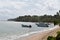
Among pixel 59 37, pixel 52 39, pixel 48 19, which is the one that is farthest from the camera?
pixel 48 19

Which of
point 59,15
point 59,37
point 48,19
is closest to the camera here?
point 59,37

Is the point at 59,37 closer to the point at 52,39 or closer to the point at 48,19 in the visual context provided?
the point at 52,39

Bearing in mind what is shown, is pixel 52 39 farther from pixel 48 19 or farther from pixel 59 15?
pixel 48 19

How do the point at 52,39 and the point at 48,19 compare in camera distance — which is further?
the point at 48,19

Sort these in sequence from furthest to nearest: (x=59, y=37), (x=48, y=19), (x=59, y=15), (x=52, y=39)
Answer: (x=48, y=19), (x=59, y=15), (x=52, y=39), (x=59, y=37)

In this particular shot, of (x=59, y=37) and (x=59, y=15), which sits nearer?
(x=59, y=37)

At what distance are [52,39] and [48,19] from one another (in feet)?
588

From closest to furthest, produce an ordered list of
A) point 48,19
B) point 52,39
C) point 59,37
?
point 59,37, point 52,39, point 48,19

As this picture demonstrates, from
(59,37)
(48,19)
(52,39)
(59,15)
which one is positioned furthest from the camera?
(48,19)

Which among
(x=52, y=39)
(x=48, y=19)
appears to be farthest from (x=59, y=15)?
(x=52, y=39)

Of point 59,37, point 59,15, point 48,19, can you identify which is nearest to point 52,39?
point 59,37

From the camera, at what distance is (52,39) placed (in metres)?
18.8

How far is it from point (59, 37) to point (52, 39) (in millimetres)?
1938

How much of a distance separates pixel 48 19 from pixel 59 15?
165 ft
